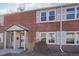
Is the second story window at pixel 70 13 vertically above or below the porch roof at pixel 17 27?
above

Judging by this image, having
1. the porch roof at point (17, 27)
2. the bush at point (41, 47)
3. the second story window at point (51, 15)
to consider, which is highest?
the second story window at point (51, 15)

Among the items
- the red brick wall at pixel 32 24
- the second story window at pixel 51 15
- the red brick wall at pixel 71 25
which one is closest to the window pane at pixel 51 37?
the red brick wall at pixel 32 24

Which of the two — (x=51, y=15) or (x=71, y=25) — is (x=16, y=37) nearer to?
(x=51, y=15)

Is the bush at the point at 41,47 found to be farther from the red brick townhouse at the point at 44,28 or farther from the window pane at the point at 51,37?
the window pane at the point at 51,37

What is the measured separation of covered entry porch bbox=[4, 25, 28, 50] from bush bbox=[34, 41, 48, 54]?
1.37 feet

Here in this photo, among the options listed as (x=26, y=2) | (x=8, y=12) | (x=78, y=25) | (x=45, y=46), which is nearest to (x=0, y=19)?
(x=8, y=12)

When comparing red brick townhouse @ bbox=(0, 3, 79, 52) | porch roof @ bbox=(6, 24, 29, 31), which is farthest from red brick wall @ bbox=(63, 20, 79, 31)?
porch roof @ bbox=(6, 24, 29, 31)

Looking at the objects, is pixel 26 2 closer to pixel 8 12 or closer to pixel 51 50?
pixel 8 12

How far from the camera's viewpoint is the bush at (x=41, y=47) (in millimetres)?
11541

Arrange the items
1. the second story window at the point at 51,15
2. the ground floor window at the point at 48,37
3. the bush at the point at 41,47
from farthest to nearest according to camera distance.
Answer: the second story window at the point at 51,15, the ground floor window at the point at 48,37, the bush at the point at 41,47

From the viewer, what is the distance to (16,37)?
11.8m

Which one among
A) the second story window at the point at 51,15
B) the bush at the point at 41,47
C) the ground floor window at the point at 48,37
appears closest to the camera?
the bush at the point at 41,47

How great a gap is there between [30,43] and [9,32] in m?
0.90

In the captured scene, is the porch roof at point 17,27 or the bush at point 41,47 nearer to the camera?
the bush at point 41,47
